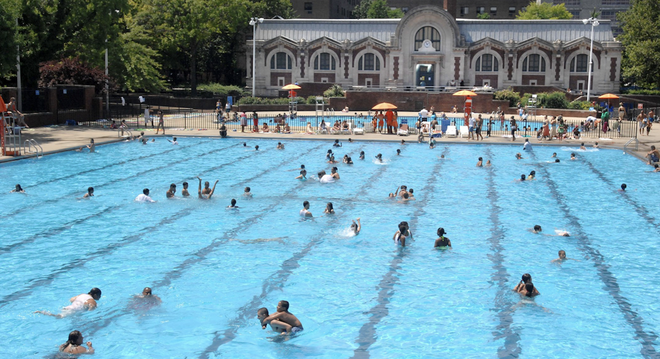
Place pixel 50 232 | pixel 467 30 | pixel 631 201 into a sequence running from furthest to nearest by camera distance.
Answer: pixel 467 30, pixel 631 201, pixel 50 232

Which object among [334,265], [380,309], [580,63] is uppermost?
[580,63]

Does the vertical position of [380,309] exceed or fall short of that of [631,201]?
it falls short

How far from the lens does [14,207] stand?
67.2ft

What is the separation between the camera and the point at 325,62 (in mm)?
67812

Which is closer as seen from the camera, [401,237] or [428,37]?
[401,237]

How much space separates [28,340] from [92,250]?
16.7 feet

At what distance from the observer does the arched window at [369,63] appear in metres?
67.0

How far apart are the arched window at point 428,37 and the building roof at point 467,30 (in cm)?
292

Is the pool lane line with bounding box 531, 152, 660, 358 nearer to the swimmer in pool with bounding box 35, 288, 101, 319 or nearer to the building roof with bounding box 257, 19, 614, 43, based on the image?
the swimmer in pool with bounding box 35, 288, 101, 319

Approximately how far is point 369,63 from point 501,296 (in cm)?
5537

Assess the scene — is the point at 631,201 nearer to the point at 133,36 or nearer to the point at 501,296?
the point at 501,296

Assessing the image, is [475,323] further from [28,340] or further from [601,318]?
A: [28,340]

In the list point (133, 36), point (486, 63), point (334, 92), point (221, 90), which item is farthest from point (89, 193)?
point (486, 63)

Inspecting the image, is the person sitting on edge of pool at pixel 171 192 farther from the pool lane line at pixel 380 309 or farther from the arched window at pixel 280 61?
the arched window at pixel 280 61
